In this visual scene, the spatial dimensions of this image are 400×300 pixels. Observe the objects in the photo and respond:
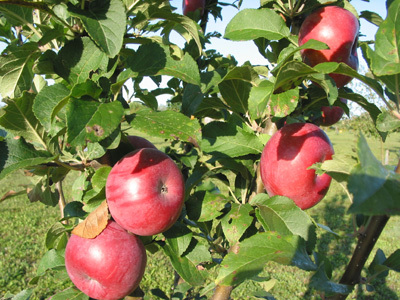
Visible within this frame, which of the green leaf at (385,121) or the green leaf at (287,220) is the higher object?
the green leaf at (385,121)

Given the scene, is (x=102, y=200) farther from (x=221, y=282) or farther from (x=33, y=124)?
(x=221, y=282)

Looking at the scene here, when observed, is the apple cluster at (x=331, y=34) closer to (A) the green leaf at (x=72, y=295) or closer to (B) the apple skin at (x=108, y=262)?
(B) the apple skin at (x=108, y=262)

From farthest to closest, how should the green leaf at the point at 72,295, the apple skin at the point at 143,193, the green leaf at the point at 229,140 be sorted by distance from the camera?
the green leaf at the point at 72,295
the green leaf at the point at 229,140
the apple skin at the point at 143,193

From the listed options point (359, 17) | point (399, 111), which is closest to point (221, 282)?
point (399, 111)

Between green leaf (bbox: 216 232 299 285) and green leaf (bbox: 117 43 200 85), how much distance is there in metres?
0.40

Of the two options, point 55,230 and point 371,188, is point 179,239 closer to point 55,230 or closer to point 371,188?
point 55,230

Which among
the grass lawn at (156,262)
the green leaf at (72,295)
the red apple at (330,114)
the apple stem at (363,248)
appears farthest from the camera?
the grass lawn at (156,262)

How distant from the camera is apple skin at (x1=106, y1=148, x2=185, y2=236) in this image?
0.84 m

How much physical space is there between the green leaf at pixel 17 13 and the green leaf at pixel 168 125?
459 millimetres

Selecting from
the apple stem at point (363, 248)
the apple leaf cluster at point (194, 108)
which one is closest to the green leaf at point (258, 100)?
the apple leaf cluster at point (194, 108)

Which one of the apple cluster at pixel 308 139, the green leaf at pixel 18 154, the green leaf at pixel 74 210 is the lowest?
the green leaf at pixel 74 210

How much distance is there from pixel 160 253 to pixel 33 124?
3.52 meters

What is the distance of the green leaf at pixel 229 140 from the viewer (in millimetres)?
962

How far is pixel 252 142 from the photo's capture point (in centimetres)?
99
